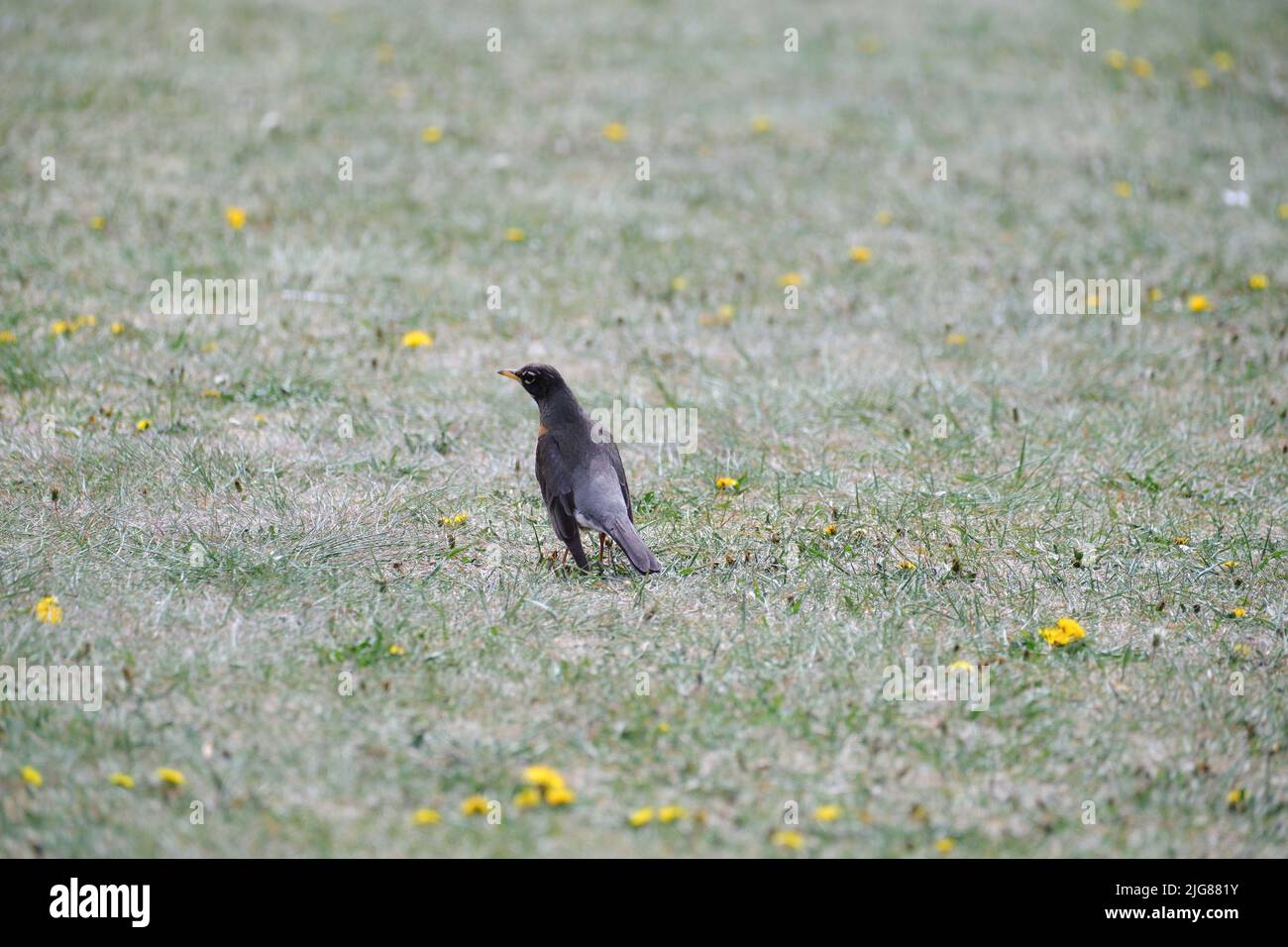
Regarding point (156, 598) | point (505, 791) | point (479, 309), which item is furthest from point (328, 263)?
point (505, 791)

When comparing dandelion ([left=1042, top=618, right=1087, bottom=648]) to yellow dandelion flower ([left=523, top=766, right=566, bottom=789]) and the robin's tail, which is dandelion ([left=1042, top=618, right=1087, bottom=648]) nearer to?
the robin's tail

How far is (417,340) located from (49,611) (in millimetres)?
2981

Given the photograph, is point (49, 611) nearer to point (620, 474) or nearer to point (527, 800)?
point (527, 800)

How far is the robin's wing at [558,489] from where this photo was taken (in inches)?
195

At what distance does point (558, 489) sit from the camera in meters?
5.02

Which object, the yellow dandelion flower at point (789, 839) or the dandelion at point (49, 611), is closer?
the yellow dandelion flower at point (789, 839)

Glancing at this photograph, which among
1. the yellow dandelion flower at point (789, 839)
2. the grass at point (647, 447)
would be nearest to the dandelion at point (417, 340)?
the grass at point (647, 447)

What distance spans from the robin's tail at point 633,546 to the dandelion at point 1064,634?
138cm

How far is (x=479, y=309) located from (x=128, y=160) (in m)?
3.25

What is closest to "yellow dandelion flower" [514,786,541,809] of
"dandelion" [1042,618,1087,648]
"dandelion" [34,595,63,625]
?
"dandelion" [34,595,63,625]

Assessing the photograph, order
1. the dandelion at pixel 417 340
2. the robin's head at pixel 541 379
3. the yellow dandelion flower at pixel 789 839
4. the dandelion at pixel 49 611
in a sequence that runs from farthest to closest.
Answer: the dandelion at pixel 417 340
the robin's head at pixel 541 379
the dandelion at pixel 49 611
the yellow dandelion flower at pixel 789 839

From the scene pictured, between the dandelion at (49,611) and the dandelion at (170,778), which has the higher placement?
the dandelion at (49,611)

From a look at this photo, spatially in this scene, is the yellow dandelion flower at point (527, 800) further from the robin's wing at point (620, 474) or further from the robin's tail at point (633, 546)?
the robin's wing at point (620, 474)

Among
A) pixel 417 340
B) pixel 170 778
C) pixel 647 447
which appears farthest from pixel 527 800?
pixel 417 340
